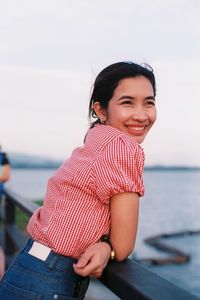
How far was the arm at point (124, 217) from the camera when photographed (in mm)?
1708

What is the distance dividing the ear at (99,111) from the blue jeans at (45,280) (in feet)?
1.80

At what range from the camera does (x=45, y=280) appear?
5.86ft

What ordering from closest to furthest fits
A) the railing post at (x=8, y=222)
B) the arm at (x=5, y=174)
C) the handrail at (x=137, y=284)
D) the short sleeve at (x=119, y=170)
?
the handrail at (x=137, y=284) → the short sleeve at (x=119, y=170) → the arm at (x=5, y=174) → the railing post at (x=8, y=222)

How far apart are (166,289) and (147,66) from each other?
0.99m

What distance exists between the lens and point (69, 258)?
183 cm

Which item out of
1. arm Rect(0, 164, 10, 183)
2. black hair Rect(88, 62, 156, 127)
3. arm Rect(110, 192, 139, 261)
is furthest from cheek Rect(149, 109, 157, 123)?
arm Rect(0, 164, 10, 183)

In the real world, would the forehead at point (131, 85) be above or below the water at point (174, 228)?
above

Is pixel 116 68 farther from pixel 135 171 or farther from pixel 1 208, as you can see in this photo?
pixel 1 208

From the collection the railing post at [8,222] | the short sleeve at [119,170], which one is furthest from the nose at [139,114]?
the railing post at [8,222]

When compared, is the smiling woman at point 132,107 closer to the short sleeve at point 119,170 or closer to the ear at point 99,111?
the ear at point 99,111

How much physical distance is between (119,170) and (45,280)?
453mm

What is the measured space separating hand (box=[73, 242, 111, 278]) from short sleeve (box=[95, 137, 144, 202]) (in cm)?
16

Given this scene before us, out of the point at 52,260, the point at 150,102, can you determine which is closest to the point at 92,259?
the point at 52,260

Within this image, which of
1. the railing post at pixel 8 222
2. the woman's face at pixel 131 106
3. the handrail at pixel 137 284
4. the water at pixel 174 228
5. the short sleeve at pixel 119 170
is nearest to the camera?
the handrail at pixel 137 284
